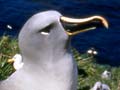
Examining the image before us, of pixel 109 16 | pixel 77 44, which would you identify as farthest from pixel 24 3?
pixel 77 44

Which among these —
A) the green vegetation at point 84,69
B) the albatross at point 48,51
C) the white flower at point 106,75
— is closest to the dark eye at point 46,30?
the albatross at point 48,51

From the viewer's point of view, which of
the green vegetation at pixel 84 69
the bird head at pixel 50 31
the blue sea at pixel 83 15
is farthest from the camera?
the blue sea at pixel 83 15

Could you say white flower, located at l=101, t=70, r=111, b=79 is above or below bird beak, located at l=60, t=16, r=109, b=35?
below

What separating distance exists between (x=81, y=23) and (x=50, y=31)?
18cm

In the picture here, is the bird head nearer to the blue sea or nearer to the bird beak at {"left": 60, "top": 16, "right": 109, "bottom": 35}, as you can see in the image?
the bird beak at {"left": 60, "top": 16, "right": 109, "bottom": 35}

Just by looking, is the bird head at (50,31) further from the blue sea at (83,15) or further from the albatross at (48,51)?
the blue sea at (83,15)

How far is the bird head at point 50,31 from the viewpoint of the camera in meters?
3.48

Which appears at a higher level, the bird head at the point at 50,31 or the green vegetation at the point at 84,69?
the bird head at the point at 50,31

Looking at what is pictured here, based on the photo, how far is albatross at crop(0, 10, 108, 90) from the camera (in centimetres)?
349

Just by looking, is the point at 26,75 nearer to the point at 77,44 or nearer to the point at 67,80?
the point at 67,80

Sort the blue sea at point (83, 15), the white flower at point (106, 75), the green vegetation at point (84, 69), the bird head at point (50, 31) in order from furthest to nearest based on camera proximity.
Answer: the blue sea at point (83, 15) < the white flower at point (106, 75) < the green vegetation at point (84, 69) < the bird head at point (50, 31)

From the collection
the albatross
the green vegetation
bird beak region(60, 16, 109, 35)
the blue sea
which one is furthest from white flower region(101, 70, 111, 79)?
the blue sea

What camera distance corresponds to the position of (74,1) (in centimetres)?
1552

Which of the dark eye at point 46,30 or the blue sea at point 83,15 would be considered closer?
the dark eye at point 46,30
